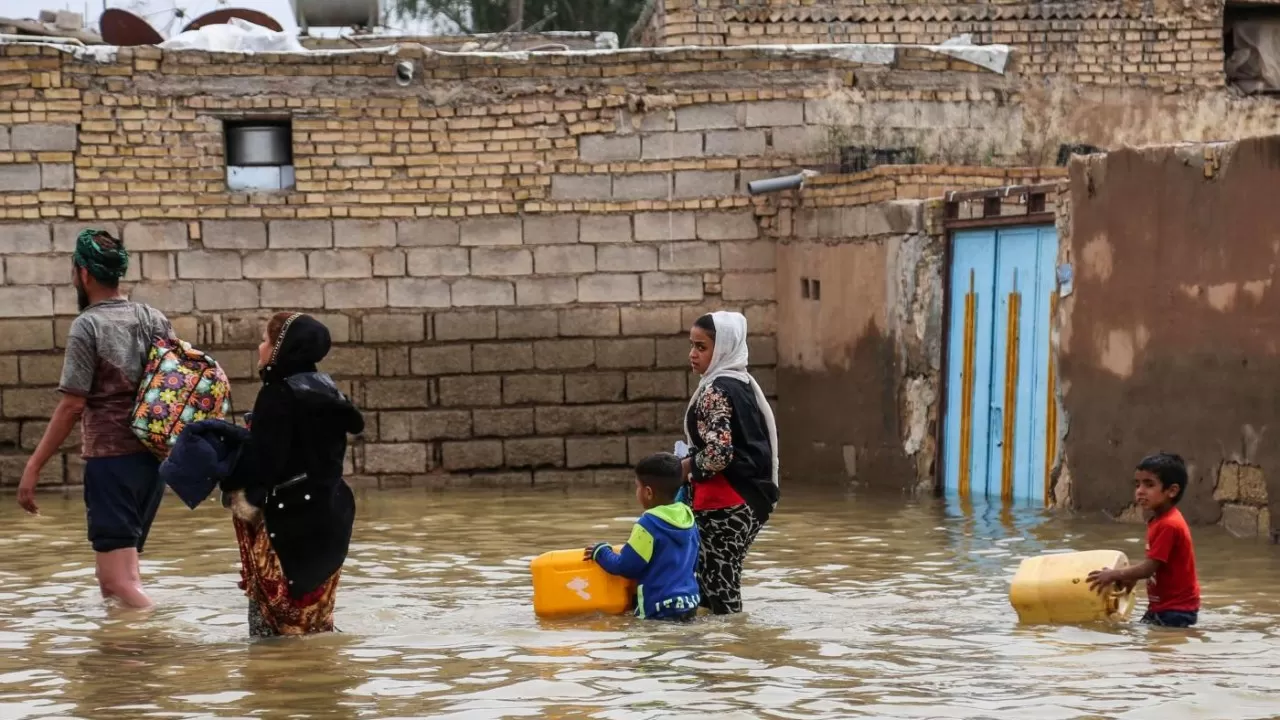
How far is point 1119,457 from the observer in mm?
11438

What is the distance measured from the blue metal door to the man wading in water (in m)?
6.14

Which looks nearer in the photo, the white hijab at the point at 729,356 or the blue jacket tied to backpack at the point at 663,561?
the blue jacket tied to backpack at the point at 663,561

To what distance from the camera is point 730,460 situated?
Answer: 25.8ft

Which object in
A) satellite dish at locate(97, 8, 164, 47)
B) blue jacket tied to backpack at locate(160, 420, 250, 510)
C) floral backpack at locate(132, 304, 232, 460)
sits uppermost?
satellite dish at locate(97, 8, 164, 47)

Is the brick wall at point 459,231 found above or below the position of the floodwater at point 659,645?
above

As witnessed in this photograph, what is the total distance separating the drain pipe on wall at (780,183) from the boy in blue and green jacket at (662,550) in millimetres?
7342

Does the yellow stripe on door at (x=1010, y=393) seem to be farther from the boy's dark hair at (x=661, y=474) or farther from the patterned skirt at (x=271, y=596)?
the patterned skirt at (x=271, y=596)

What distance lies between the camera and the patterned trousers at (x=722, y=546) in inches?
315

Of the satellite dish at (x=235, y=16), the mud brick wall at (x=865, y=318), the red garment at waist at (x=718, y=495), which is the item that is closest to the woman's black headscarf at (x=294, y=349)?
the red garment at waist at (x=718, y=495)

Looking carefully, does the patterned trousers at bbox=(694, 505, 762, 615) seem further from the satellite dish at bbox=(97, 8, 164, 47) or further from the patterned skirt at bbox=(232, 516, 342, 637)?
the satellite dish at bbox=(97, 8, 164, 47)

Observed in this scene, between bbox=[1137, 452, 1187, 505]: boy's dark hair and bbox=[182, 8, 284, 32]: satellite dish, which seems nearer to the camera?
bbox=[1137, 452, 1187, 505]: boy's dark hair

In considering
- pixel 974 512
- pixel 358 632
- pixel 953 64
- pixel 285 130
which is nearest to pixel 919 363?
pixel 974 512

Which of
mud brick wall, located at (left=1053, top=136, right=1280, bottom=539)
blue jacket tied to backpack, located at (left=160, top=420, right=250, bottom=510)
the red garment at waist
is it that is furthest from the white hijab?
mud brick wall, located at (left=1053, top=136, right=1280, bottom=539)

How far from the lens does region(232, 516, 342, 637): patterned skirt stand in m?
7.27
